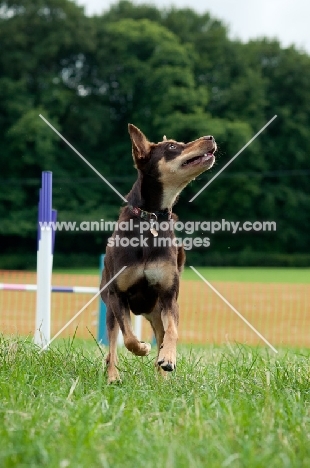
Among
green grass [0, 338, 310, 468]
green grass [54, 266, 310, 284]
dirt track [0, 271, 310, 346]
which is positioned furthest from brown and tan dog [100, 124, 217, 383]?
green grass [54, 266, 310, 284]

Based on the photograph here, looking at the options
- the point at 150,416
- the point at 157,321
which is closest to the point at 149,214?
the point at 157,321

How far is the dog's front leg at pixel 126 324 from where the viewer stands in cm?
471

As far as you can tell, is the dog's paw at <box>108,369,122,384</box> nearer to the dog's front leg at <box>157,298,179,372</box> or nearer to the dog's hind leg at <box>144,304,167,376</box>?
the dog's front leg at <box>157,298,179,372</box>

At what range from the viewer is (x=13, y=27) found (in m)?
36.2

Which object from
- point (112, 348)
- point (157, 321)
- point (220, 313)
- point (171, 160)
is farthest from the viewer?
point (220, 313)

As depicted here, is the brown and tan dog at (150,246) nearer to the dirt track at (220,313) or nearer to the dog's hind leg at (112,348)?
the dog's hind leg at (112,348)

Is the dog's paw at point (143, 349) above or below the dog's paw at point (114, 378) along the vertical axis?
above

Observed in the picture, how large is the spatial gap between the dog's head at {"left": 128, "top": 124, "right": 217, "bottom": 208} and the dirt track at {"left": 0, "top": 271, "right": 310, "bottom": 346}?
7.75m

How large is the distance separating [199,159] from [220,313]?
14220mm

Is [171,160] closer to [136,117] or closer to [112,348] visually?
[112,348]

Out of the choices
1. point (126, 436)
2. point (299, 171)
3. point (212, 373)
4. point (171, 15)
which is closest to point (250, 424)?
point (126, 436)

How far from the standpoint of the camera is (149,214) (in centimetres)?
477

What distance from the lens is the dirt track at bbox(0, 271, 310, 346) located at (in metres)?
14.4

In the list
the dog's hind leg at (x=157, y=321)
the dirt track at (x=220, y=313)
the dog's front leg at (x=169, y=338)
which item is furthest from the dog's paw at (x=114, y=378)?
the dirt track at (x=220, y=313)
